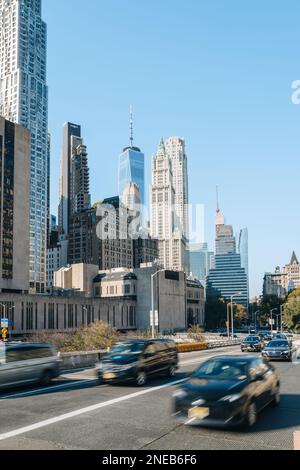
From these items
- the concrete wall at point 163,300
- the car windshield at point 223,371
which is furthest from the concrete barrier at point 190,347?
the concrete wall at point 163,300

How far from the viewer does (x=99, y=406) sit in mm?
12719

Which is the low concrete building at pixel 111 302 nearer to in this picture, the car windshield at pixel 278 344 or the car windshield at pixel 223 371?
the car windshield at pixel 278 344

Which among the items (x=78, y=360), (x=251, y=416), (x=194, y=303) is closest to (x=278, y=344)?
(x=78, y=360)

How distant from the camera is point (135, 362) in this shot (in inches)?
658

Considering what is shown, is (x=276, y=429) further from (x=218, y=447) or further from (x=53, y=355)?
(x=53, y=355)

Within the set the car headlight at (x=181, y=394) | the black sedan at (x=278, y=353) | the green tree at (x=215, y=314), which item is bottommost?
the green tree at (x=215, y=314)

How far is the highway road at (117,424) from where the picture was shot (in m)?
8.78

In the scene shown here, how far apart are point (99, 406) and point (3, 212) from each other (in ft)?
347

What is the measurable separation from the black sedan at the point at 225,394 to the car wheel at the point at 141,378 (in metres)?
5.70

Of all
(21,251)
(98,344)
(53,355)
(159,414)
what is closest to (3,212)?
(21,251)

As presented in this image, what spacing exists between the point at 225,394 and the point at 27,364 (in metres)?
9.55

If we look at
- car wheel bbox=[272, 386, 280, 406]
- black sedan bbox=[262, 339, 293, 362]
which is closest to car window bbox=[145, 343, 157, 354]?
car wheel bbox=[272, 386, 280, 406]

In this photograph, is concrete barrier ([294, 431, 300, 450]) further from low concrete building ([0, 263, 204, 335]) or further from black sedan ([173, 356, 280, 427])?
low concrete building ([0, 263, 204, 335])

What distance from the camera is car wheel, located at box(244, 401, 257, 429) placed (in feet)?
32.3
